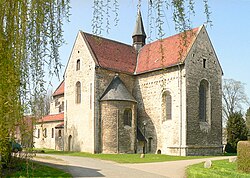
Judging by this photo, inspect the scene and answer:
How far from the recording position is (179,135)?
27297mm

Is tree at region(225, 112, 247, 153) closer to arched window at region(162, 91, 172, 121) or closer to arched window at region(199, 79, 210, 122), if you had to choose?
arched window at region(199, 79, 210, 122)

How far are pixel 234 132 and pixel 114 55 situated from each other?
1571 cm

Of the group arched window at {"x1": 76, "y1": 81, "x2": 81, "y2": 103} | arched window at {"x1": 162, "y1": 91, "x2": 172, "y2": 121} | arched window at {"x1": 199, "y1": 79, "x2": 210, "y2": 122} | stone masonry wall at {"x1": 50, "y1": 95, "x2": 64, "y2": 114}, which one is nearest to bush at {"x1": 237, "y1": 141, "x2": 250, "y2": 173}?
arched window at {"x1": 162, "y1": 91, "x2": 172, "y2": 121}

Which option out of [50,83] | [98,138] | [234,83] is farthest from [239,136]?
[50,83]

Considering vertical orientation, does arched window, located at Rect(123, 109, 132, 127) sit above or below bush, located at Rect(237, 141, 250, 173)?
above

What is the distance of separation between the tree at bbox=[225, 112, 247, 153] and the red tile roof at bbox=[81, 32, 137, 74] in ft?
41.9

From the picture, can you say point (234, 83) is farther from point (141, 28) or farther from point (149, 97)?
point (149, 97)

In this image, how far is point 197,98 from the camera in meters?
28.7

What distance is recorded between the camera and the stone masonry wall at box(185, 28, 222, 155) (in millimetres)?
27828

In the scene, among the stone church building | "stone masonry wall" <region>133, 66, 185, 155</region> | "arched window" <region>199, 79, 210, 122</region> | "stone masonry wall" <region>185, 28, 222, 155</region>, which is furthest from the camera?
"arched window" <region>199, 79, 210, 122</region>

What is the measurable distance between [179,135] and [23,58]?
25.2m

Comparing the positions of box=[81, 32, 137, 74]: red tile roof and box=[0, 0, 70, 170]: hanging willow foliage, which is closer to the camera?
box=[0, 0, 70, 170]: hanging willow foliage

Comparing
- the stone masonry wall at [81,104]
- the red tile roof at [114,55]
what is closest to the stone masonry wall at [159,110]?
the red tile roof at [114,55]

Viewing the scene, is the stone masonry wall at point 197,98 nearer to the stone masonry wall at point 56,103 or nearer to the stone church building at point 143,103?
the stone church building at point 143,103
